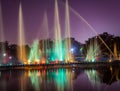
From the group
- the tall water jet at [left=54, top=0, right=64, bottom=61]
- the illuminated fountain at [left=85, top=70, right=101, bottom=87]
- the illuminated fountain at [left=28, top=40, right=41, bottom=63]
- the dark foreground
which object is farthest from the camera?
the illuminated fountain at [left=28, top=40, right=41, bottom=63]

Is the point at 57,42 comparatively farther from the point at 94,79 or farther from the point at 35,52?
the point at 94,79

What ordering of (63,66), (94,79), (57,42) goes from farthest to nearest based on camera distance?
(57,42) → (63,66) → (94,79)

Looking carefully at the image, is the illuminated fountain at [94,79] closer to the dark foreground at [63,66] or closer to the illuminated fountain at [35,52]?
the dark foreground at [63,66]

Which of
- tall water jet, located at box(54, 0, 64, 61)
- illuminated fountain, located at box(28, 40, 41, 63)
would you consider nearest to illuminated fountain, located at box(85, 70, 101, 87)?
tall water jet, located at box(54, 0, 64, 61)

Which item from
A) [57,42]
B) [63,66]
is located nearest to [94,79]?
[63,66]

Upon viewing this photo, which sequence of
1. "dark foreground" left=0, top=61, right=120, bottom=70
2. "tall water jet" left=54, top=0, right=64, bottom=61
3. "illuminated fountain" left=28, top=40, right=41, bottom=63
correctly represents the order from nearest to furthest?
"dark foreground" left=0, top=61, right=120, bottom=70 → "tall water jet" left=54, top=0, right=64, bottom=61 → "illuminated fountain" left=28, top=40, right=41, bottom=63

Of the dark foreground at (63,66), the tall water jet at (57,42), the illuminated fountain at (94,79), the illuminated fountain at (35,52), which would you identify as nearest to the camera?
the illuminated fountain at (94,79)

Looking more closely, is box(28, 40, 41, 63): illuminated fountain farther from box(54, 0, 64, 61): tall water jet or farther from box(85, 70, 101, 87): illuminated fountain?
box(85, 70, 101, 87): illuminated fountain

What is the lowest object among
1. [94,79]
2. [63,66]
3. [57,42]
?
[94,79]

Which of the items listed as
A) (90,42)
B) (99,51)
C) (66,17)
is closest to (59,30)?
(66,17)

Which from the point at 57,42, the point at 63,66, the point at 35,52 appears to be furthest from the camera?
the point at 35,52

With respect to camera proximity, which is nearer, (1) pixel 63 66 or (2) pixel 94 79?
(2) pixel 94 79

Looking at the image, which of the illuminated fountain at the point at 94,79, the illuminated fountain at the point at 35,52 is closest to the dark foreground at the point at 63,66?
the illuminated fountain at the point at 94,79

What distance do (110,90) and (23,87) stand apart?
22.2 ft
